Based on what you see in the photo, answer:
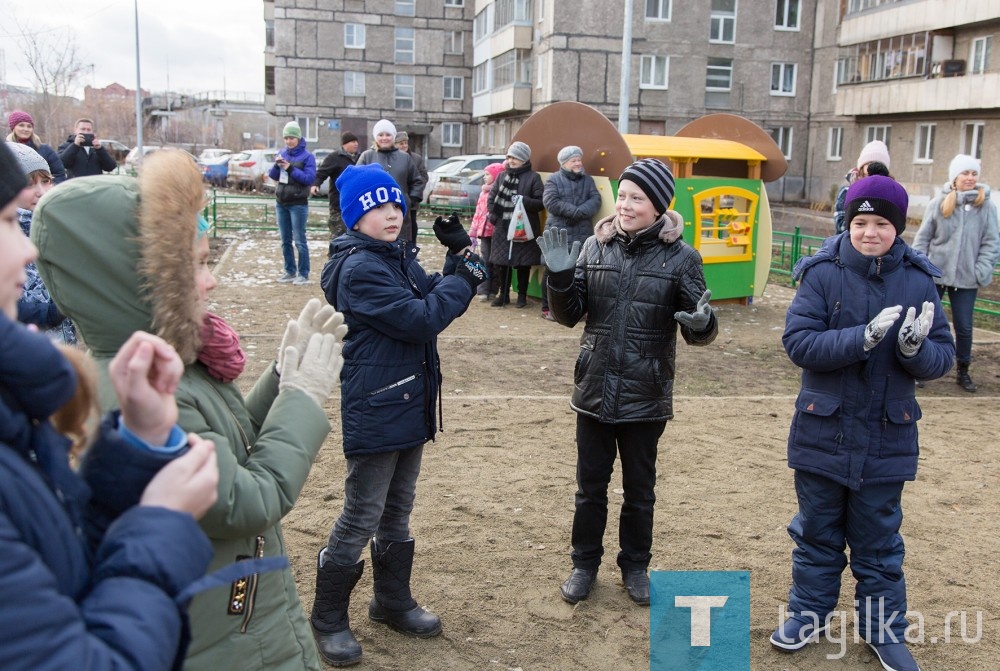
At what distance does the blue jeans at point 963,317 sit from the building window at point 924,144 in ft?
85.5

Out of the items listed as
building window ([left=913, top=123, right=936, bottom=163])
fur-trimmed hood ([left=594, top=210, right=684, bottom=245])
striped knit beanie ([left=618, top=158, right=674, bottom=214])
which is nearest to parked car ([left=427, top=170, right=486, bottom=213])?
building window ([left=913, top=123, right=936, bottom=163])

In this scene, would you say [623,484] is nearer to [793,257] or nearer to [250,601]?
[250,601]

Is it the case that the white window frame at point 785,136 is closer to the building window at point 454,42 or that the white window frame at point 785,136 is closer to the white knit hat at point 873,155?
the building window at point 454,42

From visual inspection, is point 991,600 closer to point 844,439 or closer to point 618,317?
point 844,439

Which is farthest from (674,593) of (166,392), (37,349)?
(37,349)

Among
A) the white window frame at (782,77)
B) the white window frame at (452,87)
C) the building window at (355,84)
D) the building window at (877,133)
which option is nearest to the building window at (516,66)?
the white window frame at (452,87)

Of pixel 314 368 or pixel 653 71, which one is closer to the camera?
pixel 314 368

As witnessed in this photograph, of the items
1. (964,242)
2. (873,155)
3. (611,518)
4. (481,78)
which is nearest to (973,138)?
(481,78)

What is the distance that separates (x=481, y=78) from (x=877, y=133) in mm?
19885

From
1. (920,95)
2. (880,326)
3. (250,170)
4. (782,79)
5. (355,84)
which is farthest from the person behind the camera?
(355,84)

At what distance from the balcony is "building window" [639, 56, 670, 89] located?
672cm

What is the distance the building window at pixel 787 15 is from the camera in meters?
37.6

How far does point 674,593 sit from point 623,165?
7.06 m

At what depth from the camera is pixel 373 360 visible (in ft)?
11.1
